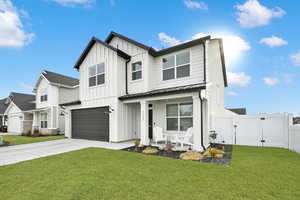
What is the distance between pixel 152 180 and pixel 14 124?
2743cm

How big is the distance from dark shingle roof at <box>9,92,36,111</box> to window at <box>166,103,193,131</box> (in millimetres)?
22042

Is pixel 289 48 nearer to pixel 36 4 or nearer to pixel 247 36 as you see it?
pixel 247 36

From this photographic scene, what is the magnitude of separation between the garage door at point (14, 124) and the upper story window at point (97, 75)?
17.7m

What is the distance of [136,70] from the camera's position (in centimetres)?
1097

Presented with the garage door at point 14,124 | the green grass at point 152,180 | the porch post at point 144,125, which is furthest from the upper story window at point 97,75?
the garage door at point 14,124

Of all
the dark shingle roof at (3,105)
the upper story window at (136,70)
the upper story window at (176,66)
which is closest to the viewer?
the upper story window at (176,66)

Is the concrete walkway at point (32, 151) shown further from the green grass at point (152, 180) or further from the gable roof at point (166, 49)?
the gable roof at point (166, 49)

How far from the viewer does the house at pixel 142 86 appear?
8.98 metres

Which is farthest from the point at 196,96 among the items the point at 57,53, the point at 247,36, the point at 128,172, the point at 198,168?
the point at 57,53

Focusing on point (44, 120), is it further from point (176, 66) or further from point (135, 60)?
point (176, 66)

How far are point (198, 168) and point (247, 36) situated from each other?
12.5 metres

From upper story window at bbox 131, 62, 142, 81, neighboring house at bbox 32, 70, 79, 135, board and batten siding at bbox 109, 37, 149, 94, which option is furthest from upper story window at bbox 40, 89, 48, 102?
upper story window at bbox 131, 62, 142, 81

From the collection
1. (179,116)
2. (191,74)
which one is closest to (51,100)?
(179,116)

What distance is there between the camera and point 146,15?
47.2ft
